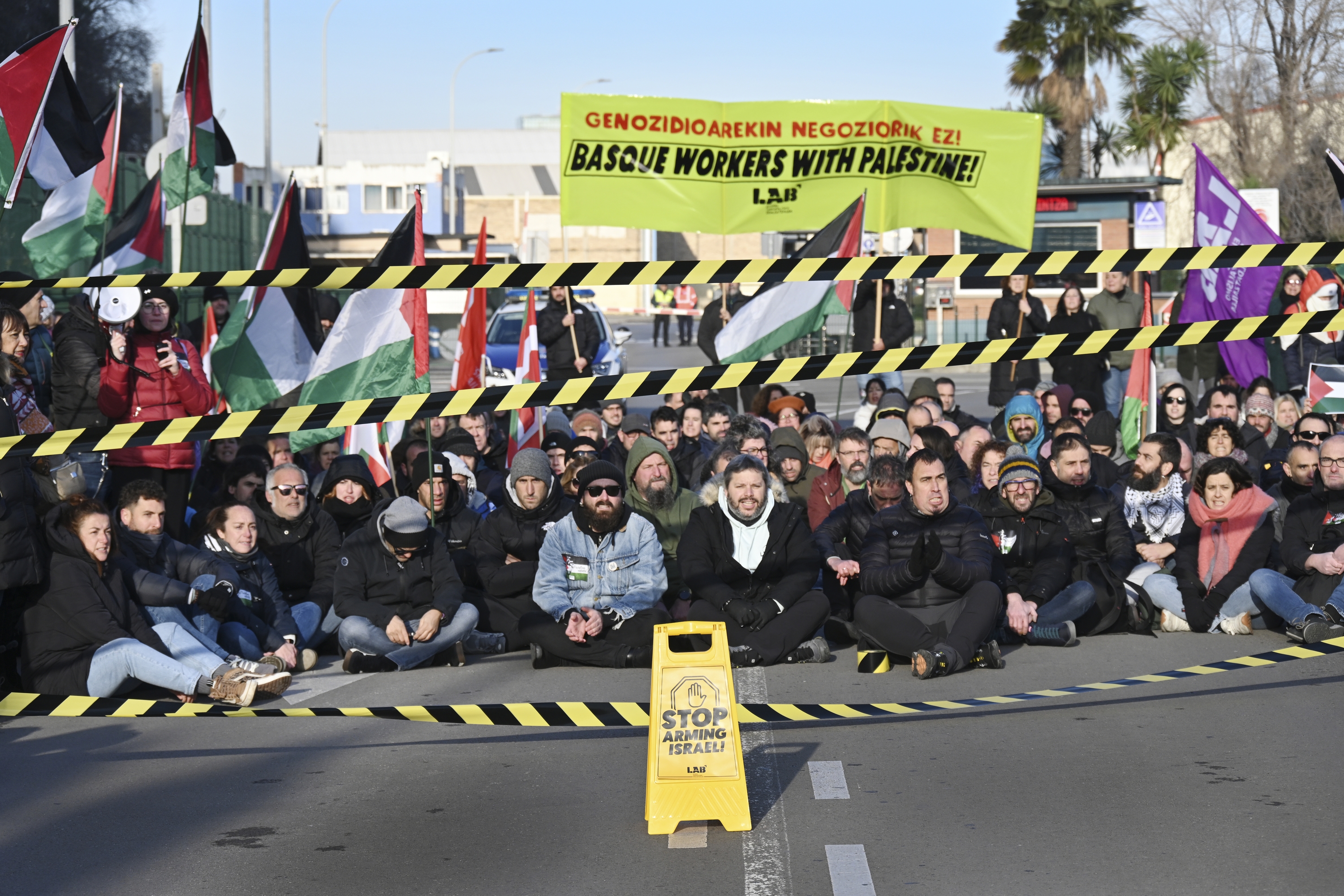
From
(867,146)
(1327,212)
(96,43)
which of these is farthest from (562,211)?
(96,43)

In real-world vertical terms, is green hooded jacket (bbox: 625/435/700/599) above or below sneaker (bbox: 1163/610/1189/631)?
above

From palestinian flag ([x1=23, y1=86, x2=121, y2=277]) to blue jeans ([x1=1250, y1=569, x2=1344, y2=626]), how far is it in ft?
28.4

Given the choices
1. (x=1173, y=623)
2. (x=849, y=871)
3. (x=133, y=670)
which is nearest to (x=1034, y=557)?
(x=1173, y=623)

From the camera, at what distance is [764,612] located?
9.39 metres

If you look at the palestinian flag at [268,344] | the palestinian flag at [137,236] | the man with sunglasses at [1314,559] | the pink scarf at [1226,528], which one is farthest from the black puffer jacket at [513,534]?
the palestinian flag at [137,236]

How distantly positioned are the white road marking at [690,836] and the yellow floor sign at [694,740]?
0.04 meters

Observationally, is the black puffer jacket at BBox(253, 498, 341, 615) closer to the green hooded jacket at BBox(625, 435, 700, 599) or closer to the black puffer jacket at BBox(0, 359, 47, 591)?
the green hooded jacket at BBox(625, 435, 700, 599)

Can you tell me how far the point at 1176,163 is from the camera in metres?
55.1

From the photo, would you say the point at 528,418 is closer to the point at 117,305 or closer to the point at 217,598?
the point at 117,305

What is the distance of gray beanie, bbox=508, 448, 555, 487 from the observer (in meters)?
10.4

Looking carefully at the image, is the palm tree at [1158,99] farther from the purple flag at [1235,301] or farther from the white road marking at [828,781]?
the white road marking at [828,781]

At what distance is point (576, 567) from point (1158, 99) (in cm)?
4630

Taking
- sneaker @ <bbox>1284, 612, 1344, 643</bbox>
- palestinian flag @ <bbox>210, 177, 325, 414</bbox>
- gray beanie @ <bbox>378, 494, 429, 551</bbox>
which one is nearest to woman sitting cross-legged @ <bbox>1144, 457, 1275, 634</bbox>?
sneaker @ <bbox>1284, 612, 1344, 643</bbox>

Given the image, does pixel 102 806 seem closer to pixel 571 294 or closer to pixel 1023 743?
pixel 1023 743
